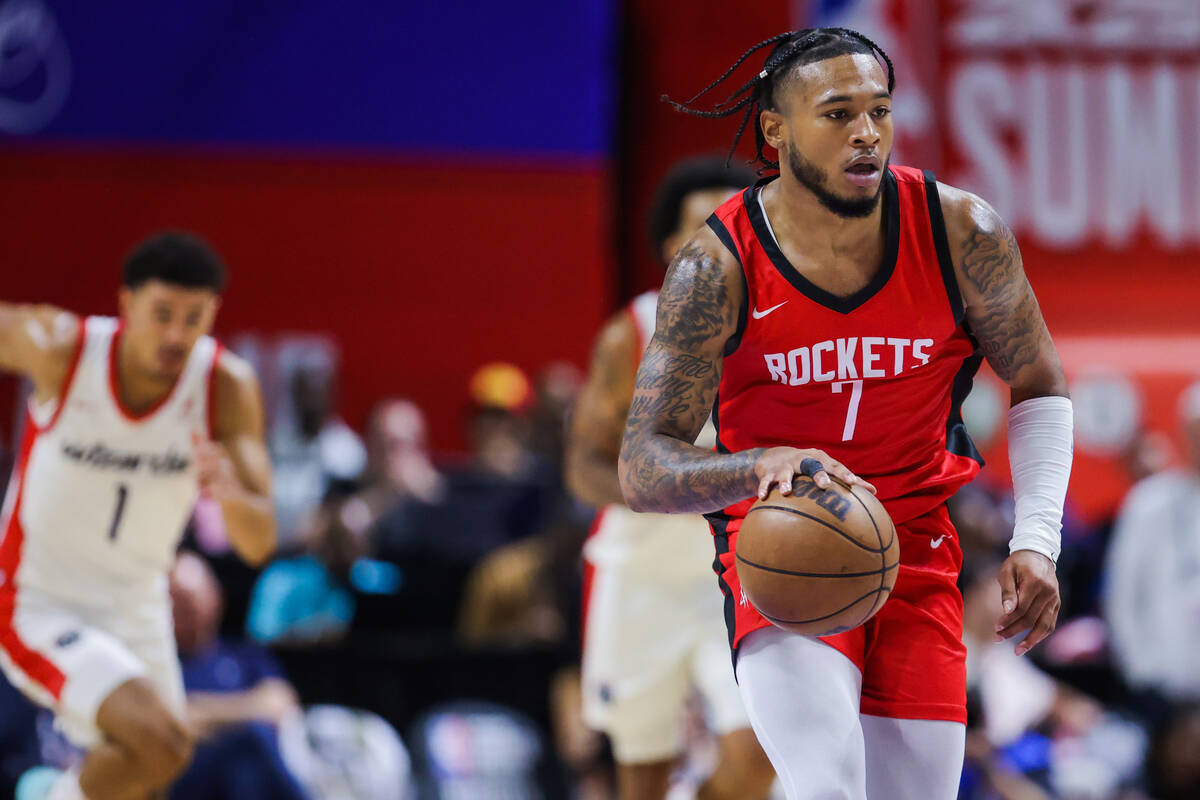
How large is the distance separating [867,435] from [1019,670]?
14.9 ft

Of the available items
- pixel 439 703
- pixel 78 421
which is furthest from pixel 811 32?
pixel 439 703

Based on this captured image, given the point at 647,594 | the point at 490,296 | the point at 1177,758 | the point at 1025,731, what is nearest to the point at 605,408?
the point at 647,594

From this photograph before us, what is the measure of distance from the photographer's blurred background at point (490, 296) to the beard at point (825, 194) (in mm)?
4157

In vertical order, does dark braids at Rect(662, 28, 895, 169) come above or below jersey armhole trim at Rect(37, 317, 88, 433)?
above

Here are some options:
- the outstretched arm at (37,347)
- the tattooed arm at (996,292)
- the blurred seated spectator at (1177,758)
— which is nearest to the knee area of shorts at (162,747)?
the outstretched arm at (37,347)

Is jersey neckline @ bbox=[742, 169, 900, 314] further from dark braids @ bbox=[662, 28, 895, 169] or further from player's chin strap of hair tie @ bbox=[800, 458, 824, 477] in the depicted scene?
player's chin strap of hair tie @ bbox=[800, 458, 824, 477]

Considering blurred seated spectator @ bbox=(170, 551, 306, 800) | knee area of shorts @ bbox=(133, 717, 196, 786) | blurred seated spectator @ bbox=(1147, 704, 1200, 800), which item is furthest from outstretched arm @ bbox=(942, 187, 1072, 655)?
blurred seated spectator @ bbox=(1147, 704, 1200, 800)

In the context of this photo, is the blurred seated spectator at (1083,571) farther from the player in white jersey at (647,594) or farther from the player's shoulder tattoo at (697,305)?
the player's shoulder tattoo at (697,305)

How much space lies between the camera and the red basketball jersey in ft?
10.9

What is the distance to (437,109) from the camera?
36.4 feet

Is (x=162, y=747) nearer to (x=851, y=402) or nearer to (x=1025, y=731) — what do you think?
(x=851, y=402)

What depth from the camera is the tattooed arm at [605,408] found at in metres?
5.33

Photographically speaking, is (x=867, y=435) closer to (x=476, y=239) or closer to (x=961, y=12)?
(x=476, y=239)

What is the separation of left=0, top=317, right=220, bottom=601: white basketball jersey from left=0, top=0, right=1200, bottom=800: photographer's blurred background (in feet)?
3.92
